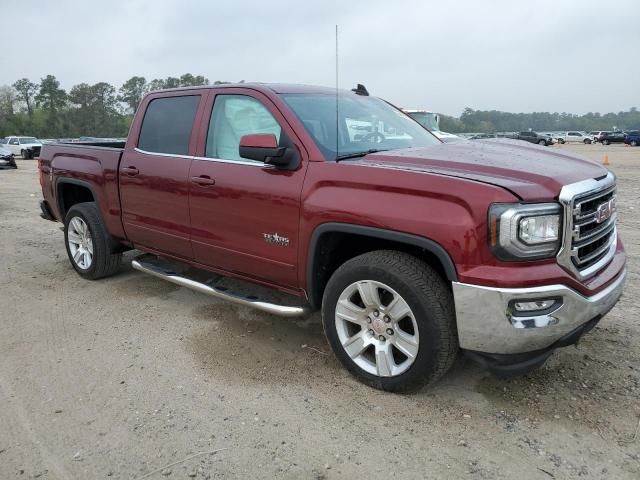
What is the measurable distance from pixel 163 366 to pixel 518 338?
2.31m

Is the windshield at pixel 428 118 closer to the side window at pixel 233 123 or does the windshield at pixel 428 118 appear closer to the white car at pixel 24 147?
the side window at pixel 233 123

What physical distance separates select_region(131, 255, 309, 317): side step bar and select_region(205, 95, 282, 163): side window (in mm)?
986

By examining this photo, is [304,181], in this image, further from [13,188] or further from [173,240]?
[13,188]

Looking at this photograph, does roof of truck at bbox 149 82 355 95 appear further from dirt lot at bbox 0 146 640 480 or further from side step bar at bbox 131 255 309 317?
dirt lot at bbox 0 146 640 480

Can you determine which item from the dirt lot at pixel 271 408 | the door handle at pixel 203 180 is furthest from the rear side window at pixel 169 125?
the dirt lot at pixel 271 408

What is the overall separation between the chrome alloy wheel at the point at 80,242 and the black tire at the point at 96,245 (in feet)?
0.16

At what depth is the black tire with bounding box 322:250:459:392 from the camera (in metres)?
2.81

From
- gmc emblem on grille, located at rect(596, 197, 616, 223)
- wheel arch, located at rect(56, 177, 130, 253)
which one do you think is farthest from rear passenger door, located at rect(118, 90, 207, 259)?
gmc emblem on grille, located at rect(596, 197, 616, 223)

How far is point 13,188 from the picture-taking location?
14953mm

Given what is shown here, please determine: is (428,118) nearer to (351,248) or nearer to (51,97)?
(351,248)

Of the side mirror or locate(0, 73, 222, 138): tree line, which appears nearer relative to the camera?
the side mirror

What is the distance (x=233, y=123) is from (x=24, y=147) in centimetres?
3435

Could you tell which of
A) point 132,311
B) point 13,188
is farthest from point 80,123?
point 132,311

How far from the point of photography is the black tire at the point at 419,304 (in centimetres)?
281
